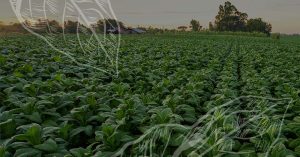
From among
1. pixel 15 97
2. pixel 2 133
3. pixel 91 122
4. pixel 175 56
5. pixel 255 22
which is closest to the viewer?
pixel 2 133

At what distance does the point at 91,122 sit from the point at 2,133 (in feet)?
3.03

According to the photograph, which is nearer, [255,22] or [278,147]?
[278,147]

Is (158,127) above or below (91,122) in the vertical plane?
above

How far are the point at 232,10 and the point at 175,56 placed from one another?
2939 inches

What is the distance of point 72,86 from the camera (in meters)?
5.76

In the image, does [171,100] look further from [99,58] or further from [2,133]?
[99,58]

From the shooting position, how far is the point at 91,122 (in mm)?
4012

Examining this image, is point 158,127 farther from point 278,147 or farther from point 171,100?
point 171,100

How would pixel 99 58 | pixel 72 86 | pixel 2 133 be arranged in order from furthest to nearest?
pixel 99 58
pixel 72 86
pixel 2 133

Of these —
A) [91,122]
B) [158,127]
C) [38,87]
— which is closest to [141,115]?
[91,122]

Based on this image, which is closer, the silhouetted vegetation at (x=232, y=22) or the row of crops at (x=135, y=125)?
the row of crops at (x=135, y=125)

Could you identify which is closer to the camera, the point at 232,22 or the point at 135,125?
the point at 135,125

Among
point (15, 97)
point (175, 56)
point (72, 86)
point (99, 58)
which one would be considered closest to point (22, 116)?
point (15, 97)

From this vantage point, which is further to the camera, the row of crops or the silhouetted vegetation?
the silhouetted vegetation
